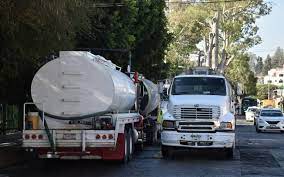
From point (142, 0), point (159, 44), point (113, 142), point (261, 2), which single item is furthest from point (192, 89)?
point (261, 2)

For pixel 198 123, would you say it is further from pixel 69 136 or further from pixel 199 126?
pixel 69 136

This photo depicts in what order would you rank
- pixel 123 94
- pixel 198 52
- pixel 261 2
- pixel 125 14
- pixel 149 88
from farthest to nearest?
1. pixel 198 52
2. pixel 261 2
3. pixel 125 14
4. pixel 149 88
5. pixel 123 94

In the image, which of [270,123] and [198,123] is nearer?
[198,123]

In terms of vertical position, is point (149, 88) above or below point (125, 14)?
below

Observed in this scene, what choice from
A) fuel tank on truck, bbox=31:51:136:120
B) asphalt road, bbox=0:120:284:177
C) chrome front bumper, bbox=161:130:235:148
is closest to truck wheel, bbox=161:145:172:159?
asphalt road, bbox=0:120:284:177

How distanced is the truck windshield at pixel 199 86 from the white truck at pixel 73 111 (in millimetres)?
4022

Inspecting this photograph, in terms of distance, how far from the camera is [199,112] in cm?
1823

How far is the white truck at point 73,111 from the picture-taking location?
15.3 metres

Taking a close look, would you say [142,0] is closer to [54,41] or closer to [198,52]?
[54,41]

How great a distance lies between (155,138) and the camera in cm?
2612

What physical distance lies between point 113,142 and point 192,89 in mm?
4993

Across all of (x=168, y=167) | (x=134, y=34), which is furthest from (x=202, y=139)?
(x=134, y=34)

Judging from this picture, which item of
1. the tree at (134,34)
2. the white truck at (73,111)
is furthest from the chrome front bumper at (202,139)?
the tree at (134,34)

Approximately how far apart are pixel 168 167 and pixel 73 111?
9.78 ft
